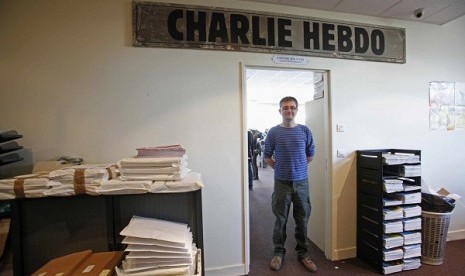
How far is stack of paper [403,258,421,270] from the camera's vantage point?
2062 millimetres

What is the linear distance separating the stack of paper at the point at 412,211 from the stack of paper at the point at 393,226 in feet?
0.35

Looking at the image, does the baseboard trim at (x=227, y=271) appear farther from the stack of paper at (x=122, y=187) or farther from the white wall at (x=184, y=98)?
the stack of paper at (x=122, y=187)

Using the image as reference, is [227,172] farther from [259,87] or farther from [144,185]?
[259,87]

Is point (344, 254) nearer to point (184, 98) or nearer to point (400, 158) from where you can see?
point (400, 158)

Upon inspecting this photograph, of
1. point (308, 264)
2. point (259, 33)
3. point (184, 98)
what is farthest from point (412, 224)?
point (184, 98)

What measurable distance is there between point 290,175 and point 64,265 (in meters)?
1.72

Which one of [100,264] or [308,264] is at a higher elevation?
[100,264]

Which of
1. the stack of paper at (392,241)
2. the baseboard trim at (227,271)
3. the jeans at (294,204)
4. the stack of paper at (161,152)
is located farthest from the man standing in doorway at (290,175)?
the stack of paper at (161,152)

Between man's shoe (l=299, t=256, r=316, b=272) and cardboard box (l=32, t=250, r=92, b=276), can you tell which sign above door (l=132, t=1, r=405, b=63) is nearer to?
Result: cardboard box (l=32, t=250, r=92, b=276)

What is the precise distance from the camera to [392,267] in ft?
6.61

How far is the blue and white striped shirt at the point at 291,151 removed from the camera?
6.71 feet

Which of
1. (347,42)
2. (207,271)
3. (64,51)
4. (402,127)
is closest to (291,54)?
(347,42)

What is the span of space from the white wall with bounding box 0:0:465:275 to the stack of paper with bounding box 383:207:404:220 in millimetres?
339

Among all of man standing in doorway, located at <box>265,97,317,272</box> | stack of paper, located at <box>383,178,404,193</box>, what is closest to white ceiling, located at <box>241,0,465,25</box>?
man standing in doorway, located at <box>265,97,317,272</box>
